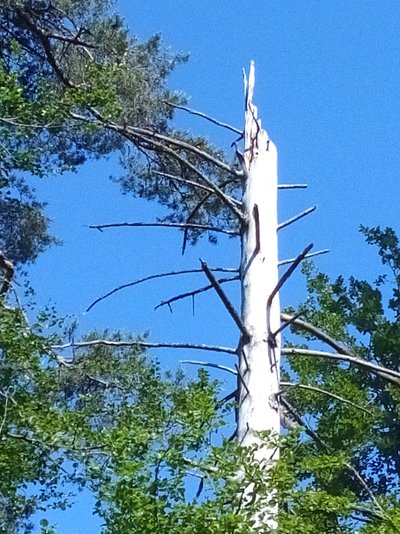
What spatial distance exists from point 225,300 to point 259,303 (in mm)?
230

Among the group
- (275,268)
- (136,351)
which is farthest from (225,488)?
(136,351)

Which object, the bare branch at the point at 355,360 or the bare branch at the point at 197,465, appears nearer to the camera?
the bare branch at the point at 197,465

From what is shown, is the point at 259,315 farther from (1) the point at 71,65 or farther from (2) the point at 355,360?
(1) the point at 71,65

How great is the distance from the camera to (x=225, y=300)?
4719 millimetres

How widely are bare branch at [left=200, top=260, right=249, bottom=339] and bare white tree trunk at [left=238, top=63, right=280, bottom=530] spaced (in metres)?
0.02

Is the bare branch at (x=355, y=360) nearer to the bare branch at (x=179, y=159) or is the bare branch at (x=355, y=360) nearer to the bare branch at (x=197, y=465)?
the bare branch at (x=179, y=159)

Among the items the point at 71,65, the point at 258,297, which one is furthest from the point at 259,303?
the point at 71,65

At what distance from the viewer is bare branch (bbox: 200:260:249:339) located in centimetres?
469

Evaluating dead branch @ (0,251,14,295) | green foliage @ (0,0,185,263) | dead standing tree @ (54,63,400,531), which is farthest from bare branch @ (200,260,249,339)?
green foliage @ (0,0,185,263)

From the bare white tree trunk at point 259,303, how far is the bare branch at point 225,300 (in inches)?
0.8

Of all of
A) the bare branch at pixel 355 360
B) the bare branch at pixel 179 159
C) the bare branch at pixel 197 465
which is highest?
the bare branch at pixel 179 159

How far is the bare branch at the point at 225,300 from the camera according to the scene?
4.69 meters

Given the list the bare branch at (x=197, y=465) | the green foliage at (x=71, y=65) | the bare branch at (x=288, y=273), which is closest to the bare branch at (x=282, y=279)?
the bare branch at (x=288, y=273)

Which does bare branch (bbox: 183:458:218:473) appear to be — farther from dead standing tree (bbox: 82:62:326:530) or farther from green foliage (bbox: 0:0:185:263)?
green foliage (bbox: 0:0:185:263)
